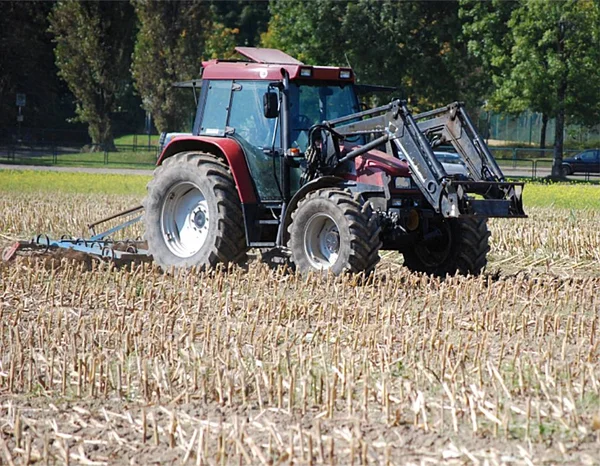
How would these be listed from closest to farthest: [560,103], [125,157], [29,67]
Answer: [560,103]
[125,157]
[29,67]

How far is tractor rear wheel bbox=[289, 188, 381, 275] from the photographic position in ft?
37.1

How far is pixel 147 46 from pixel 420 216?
38635 millimetres

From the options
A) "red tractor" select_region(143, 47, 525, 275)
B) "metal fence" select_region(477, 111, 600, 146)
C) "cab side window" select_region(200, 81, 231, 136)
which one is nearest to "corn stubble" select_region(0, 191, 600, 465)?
"red tractor" select_region(143, 47, 525, 275)

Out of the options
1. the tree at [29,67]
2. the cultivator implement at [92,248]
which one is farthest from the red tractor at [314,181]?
the tree at [29,67]

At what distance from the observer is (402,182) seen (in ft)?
39.1

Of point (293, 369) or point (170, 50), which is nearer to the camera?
point (293, 369)

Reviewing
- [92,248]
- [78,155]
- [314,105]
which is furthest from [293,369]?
[78,155]

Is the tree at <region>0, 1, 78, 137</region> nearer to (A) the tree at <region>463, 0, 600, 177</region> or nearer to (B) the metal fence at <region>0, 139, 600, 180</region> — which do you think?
(B) the metal fence at <region>0, 139, 600, 180</region>

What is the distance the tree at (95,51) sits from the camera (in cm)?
4997

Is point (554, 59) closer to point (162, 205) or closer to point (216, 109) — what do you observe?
point (216, 109)

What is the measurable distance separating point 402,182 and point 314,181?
94 cm

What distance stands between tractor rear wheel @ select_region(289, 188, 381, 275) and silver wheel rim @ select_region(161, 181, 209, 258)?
5.67 ft

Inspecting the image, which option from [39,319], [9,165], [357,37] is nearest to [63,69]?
[9,165]

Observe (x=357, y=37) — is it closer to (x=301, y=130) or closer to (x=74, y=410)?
(x=301, y=130)
